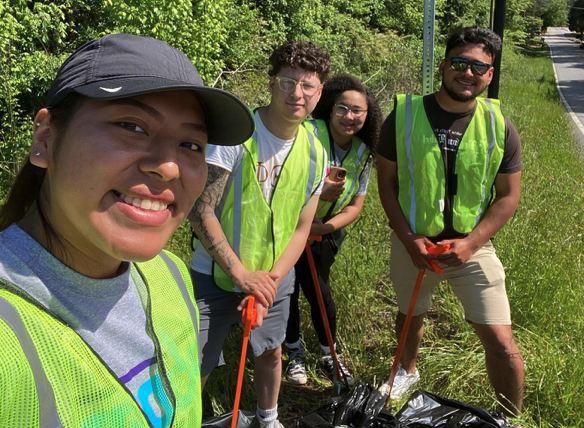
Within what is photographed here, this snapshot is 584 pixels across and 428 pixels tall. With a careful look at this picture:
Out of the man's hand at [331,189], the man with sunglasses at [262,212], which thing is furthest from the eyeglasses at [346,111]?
the man with sunglasses at [262,212]

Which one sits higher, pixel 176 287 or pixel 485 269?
pixel 176 287

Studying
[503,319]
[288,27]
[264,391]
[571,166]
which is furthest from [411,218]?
[288,27]

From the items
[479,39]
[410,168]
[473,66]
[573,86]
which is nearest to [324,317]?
[410,168]

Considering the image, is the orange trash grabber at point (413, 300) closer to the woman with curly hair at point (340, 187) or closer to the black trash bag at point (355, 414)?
the woman with curly hair at point (340, 187)

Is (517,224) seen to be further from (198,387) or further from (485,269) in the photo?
(198,387)

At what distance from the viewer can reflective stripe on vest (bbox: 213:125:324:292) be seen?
2180 mm

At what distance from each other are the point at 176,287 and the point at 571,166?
732 cm

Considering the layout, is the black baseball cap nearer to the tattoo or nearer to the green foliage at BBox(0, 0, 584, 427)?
the tattoo

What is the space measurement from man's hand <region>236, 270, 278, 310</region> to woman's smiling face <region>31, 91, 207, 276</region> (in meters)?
1.23

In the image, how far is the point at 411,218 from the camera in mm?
2695

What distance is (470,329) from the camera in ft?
10.8

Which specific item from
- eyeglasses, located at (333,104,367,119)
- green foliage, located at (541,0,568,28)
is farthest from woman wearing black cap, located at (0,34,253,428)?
green foliage, located at (541,0,568,28)

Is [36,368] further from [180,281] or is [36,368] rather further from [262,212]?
[262,212]

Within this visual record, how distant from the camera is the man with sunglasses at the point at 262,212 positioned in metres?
2.14
